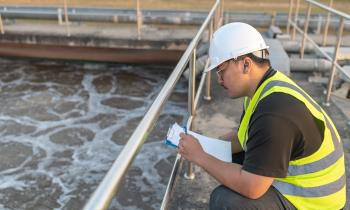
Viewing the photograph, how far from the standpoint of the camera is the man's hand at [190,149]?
1365 mm

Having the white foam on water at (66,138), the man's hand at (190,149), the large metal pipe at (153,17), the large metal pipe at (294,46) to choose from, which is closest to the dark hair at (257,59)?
the man's hand at (190,149)

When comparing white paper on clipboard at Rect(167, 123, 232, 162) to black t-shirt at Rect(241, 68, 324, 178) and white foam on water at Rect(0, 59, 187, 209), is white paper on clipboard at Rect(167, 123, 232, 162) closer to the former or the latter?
black t-shirt at Rect(241, 68, 324, 178)

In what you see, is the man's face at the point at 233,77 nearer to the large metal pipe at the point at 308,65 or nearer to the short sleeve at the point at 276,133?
the short sleeve at the point at 276,133

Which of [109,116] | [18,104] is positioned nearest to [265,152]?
[109,116]

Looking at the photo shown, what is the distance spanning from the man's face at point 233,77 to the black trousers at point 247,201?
0.44 metres

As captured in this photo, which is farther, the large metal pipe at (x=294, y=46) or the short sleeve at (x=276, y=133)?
the large metal pipe at (x=294, y=46)

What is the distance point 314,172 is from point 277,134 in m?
0.33

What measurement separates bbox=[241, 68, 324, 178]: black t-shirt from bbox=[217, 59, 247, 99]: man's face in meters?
0.19

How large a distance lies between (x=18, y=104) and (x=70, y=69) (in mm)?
2111

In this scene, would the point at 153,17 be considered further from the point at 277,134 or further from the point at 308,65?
the point at 277,134

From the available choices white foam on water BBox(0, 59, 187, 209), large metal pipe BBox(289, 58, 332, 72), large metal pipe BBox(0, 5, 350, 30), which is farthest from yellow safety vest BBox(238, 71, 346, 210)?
large metal pipe BBox(0, 5, 350, 30)

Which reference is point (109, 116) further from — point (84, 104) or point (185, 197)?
point (185, 197)

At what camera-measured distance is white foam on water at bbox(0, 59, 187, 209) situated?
3.76 m

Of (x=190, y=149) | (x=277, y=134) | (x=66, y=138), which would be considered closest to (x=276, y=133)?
(x=277, y=134)
